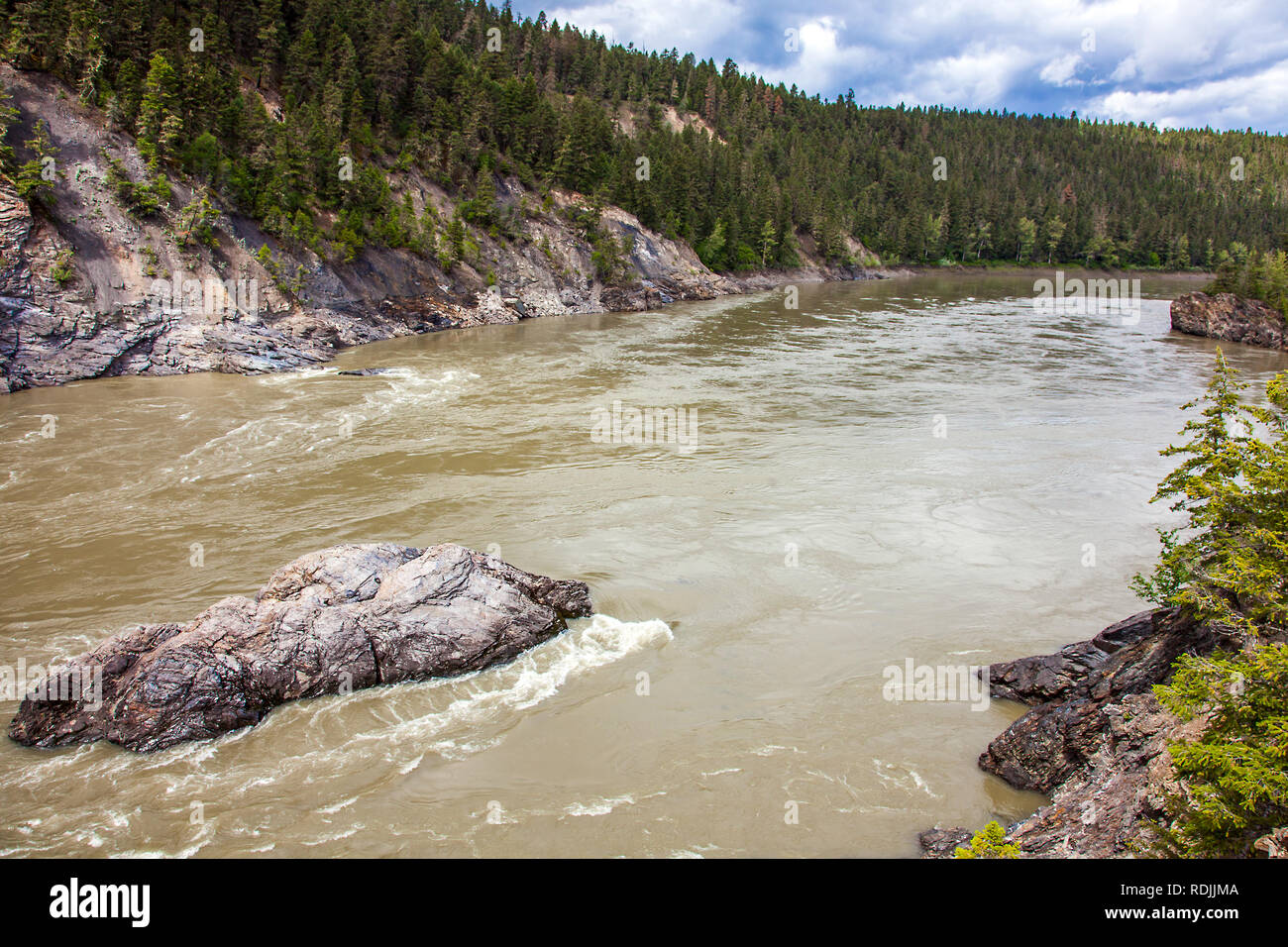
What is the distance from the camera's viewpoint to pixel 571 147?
72.8 meters

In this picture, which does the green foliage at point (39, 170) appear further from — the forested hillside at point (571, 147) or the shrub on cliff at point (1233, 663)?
the shrub on cliff at point (1233, 663)

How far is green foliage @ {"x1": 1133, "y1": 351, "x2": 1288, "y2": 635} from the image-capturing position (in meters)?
8.55

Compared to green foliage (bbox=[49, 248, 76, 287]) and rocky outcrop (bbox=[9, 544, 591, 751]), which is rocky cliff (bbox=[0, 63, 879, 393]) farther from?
rocky outcrop (bbox=[9, 544, 591, 751])

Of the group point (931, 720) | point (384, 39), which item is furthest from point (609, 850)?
point (384, 39)

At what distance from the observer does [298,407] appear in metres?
29.5

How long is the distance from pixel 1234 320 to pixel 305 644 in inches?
2673

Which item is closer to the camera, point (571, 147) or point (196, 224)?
point (196, 224)

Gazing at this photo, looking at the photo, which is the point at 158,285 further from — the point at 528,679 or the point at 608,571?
the point at 528,679

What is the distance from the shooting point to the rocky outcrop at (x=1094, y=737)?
790cm

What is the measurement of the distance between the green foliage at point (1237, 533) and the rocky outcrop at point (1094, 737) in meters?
0.64

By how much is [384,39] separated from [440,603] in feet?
218

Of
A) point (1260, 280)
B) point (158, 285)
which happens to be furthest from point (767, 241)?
point (158, 285)

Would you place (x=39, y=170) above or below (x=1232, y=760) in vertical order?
above

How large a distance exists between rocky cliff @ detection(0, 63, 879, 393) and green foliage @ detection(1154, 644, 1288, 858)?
3820 centimetres
